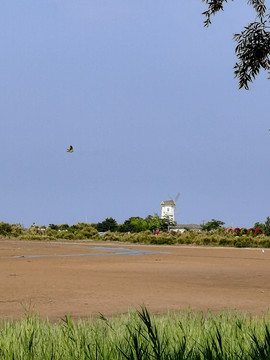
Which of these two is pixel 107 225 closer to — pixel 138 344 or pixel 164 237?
pixel 164 237

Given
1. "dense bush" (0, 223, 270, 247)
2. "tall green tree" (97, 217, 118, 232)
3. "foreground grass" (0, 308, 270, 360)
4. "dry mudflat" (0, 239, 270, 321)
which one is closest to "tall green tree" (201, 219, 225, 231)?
"tall green tree" (97, 217, 118, 232)

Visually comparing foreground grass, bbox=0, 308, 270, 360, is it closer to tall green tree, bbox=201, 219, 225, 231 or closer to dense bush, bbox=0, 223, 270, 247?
dense bush, bbox=0, 223, 270, 247

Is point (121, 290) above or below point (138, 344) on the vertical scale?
below

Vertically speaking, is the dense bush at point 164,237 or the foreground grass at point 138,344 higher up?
the dense bush at point 164,237

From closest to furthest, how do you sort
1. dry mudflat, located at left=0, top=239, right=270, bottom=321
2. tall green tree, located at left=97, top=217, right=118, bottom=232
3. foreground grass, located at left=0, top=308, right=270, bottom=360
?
foreground grass, located at left=0, top=308, right=270, bottom=360, dry mudflat, located at left=0, top=239, right=270, bottom=321, tall green tree, located at left=97, top=217, right=118, bottom=232

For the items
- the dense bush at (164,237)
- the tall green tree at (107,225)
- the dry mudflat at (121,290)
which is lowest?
the dry mudflat at (121,290)

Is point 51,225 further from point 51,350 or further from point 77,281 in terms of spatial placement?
point 51,350

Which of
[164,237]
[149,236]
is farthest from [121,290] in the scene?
[149,236]

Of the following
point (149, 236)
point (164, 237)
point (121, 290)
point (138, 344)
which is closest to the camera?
point (138, 344)

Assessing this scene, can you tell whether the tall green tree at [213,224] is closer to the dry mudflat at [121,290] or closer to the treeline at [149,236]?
the treeline at [149,236]

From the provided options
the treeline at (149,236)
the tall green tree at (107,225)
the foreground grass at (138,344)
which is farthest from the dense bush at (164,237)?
the foreground grass at (138,344)

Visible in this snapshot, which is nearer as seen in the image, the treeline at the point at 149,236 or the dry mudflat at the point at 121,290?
the dry mudflat at the point at 121,290

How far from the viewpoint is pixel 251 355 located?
3225 millimetres

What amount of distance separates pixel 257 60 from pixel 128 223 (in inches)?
2923
